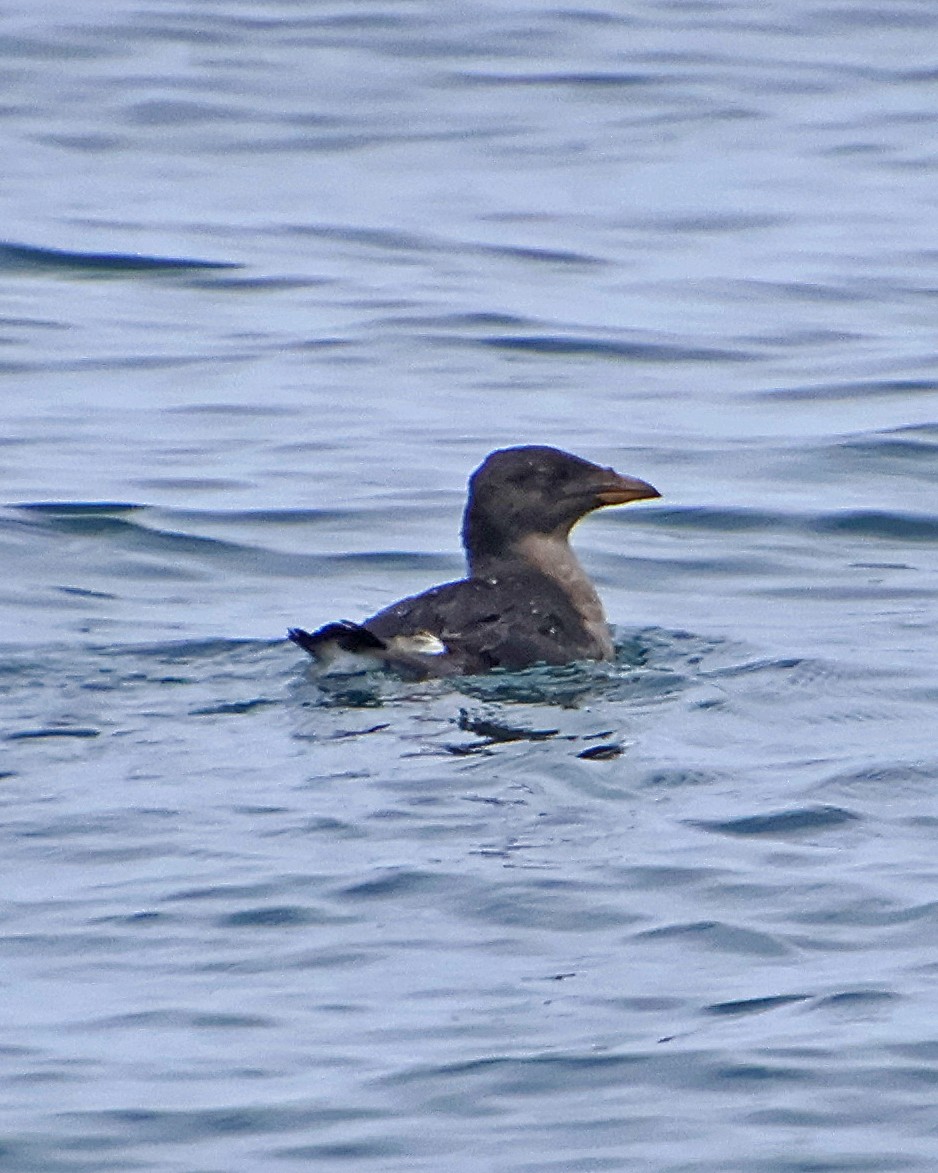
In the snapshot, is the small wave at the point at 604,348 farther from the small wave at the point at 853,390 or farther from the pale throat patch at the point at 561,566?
the pale throat patch at the point at 561,566

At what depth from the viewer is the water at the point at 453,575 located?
19.4ft

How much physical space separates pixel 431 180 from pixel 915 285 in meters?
4.01

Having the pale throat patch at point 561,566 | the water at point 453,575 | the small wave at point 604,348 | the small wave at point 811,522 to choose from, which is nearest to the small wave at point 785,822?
the water at point 453,575

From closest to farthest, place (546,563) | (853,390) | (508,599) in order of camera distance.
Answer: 1. (508,599)
2. (546,563)
3. (853,390)

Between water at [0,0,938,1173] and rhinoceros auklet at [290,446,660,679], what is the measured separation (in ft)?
0.44

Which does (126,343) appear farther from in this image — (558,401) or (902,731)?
(902,731)

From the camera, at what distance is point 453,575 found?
11.4m

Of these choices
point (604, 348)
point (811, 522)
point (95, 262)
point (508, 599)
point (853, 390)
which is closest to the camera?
point (508, 599)

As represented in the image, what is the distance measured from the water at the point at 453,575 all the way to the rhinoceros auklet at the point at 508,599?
13 cm

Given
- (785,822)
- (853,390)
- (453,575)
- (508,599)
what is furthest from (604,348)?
(785,822)

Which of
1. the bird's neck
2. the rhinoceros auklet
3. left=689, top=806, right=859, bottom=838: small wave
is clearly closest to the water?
left=689, top=806, right=859, bottom=838: small wave

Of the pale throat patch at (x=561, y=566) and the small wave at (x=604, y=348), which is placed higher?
the small wave at (x=604, y=348)

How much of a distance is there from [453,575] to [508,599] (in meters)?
2.00

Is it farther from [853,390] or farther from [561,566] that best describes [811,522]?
[853,390]
